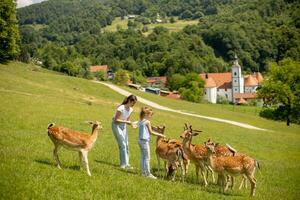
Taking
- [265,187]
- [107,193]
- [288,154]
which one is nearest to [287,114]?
[288,154]

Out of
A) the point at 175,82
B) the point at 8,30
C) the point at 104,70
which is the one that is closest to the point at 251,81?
the point at 175,82

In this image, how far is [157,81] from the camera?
16338 centimetres

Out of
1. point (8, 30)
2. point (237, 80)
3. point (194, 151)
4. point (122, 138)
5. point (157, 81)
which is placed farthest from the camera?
point (237, 80)

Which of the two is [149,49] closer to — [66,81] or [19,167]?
[66,81]

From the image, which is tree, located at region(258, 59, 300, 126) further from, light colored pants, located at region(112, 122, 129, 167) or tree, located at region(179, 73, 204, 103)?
light colored pants, located at region(112, 122, 129, 167)

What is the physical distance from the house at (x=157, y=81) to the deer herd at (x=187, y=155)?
465ft

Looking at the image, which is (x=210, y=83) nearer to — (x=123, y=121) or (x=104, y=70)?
(x=104, y=70)

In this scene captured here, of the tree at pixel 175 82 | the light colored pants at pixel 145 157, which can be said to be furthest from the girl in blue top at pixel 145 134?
the tree at pixel 175 82

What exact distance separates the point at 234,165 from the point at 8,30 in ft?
179

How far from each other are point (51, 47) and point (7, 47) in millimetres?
102079

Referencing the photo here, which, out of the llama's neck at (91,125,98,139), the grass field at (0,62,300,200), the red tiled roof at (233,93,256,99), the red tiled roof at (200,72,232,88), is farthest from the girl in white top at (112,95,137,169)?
the red tiled roof at (200,72,232,88)

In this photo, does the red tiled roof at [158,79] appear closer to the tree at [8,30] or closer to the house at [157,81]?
the house at [157,81]

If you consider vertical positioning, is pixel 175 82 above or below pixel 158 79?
below

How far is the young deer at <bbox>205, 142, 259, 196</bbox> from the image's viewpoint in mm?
13875
